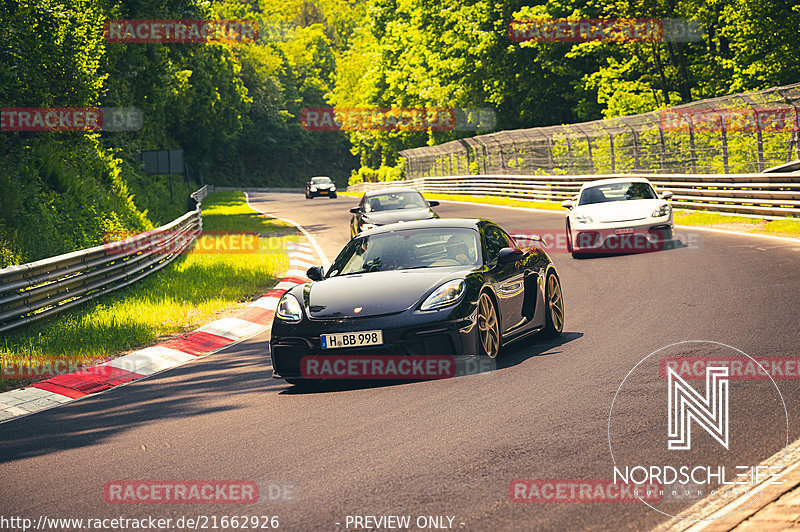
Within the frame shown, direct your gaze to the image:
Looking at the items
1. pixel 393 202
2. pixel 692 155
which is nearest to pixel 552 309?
pixel 393 202

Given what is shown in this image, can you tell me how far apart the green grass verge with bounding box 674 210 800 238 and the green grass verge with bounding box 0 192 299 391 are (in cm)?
997

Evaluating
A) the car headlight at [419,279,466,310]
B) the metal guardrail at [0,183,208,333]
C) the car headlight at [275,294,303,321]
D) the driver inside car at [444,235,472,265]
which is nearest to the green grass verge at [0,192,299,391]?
the metal guardrail at [0,183,208,333]

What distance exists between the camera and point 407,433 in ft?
19.2

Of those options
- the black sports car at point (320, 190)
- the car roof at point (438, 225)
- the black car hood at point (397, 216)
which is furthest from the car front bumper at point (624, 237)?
the black sports car at point (320, 190)

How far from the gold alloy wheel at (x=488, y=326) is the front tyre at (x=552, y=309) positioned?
1175mm

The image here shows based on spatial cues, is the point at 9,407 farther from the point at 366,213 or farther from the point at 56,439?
the point at 366,213

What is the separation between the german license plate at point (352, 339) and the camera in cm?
726

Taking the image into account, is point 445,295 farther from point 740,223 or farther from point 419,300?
point 740,223

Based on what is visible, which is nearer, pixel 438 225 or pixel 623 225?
pixel 438 225

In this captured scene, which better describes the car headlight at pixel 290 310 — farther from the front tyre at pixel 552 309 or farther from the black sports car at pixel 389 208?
the black sports car at pixel 389 208

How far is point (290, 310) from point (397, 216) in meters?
11.4

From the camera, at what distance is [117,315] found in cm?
1251

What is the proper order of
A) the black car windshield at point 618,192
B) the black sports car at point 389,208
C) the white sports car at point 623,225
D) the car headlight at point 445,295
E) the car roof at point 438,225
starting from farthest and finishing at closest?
the black sports car at point 389,208 → the black car windshield at point 618,192 → the white sports car at point 623,225 → the car roof at point 438,225 → the car headlight at point 445,295

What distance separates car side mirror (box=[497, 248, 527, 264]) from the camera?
8.53 meters
